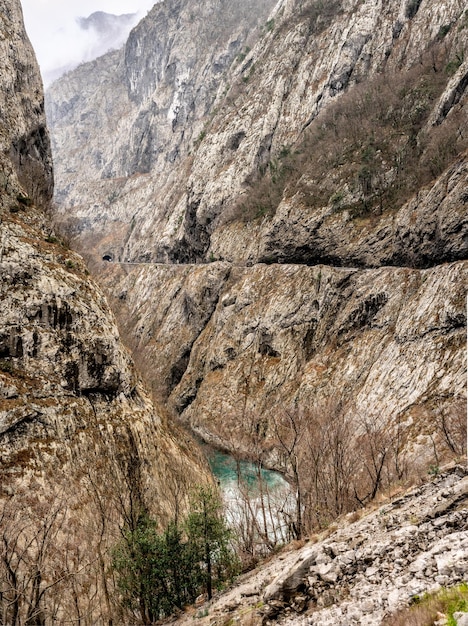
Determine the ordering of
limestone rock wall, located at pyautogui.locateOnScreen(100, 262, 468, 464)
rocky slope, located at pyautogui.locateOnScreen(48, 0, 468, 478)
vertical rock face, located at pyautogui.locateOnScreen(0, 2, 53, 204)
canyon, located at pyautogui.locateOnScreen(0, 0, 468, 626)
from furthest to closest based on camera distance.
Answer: rocky slope, located at pyautogui.locateOnScreen(48, 0, 468, 478) → vertical rock face, located at pyautogui.locateOnScreen(0, 2, 53, 204) → limestone rock wall, located at pyautogui.locateOnScreen(100, 262, 468, 464) → canyon, located at pyautogui.locateOnScreen(0, 0, 468, 626)

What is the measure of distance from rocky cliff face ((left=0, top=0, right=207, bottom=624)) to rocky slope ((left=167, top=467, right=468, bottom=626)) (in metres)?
10.2

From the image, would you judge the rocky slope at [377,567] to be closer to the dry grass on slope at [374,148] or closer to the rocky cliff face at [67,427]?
the rocky cliff face at [67,427]

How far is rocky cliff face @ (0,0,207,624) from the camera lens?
21.5 m

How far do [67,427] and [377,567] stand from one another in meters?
25.0

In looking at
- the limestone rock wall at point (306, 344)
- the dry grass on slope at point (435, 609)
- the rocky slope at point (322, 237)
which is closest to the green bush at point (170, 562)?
the dry grass on slope at point (435, 609)

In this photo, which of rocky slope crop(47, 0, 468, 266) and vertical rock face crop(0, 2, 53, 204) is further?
rocky slope crop(47, 0, 468, 266)

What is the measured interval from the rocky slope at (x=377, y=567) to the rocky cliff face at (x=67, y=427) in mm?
10181

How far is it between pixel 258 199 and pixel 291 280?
82.7ft

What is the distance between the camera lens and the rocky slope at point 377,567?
892 cm

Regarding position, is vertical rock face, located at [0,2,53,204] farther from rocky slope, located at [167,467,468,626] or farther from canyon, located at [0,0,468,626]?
rocky slope, located at [167,467,468,626]

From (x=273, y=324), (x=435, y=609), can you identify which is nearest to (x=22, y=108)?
(x=273, y=324)

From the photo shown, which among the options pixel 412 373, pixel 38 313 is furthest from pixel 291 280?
pixel 38 313

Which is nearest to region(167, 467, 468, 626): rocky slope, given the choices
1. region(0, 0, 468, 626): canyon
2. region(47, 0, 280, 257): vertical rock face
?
region(0, 0, 468, 626): canyon

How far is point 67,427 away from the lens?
30.1 m
